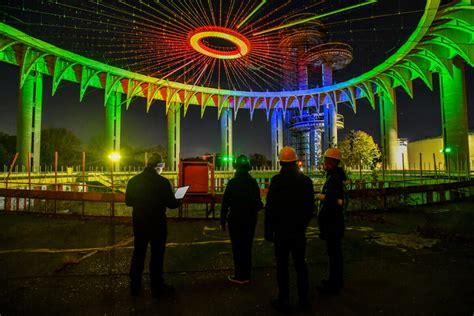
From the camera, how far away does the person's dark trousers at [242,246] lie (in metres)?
3.96

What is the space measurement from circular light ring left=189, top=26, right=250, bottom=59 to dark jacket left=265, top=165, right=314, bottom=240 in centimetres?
1296

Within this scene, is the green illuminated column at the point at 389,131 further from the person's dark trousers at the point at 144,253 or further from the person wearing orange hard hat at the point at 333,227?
the person's dark trousers at the point at 144,253

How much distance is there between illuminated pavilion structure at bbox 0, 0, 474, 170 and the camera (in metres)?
13.8

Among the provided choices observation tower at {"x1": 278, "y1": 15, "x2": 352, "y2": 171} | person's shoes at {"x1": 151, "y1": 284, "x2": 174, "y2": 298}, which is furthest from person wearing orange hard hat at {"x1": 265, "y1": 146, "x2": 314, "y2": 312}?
observation tower at {"x1": 278, "y1": 15, "x2": 352, "y2": 171}

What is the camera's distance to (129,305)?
337 centimetres

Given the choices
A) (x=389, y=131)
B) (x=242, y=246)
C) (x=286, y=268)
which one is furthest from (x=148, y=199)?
(x=389, y=131)

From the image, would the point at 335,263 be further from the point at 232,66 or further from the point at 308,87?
the point at 308,87

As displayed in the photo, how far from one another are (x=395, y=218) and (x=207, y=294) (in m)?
8.00

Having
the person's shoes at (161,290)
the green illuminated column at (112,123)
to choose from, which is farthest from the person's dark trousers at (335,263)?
the green illuminated column at (112,123)

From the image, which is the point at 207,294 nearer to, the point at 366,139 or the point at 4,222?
the point at 4,222

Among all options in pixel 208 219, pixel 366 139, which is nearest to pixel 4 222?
pixel 208 219

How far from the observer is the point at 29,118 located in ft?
76.9

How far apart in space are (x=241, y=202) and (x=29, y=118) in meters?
27.5

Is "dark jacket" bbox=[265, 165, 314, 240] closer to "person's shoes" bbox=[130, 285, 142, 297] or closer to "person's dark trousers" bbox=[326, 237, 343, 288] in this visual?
"person's dark trousers" bbox=[326, 237, 343, 288]
